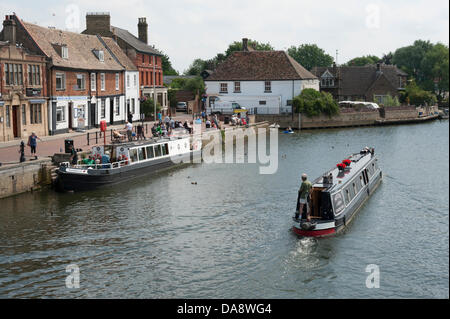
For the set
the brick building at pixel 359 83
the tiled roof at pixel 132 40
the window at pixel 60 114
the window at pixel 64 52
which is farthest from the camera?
the brick building at pixel 359 83

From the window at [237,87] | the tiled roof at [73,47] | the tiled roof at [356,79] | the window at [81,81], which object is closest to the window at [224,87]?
the window at [237,87]

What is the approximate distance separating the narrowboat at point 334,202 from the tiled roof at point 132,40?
42.3m

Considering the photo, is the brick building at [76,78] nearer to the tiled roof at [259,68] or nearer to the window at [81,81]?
the window at [81,81]

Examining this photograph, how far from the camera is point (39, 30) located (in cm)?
4909

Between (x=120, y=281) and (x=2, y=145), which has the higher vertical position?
(x=2, y=145)

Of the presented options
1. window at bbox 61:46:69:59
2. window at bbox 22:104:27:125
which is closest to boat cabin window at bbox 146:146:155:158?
window at bbox 22:104:27:125

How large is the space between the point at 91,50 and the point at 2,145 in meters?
20.7

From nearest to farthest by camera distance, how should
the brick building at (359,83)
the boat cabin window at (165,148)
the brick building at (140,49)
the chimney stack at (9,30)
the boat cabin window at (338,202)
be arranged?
the boat cabin window at (338,202)
the boat cabin window at (165,148)
the chimney stack at (9,30)
the brick building at (140,49)
the brick building at (359,83)

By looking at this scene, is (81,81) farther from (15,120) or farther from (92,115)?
(15,120)

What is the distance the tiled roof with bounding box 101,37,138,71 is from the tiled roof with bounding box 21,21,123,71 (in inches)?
62.6

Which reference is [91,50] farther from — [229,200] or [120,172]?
[229,200]

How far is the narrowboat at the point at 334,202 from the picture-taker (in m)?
23.4

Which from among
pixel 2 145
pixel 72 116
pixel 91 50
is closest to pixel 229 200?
pixel 2 145

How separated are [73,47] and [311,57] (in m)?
100.0
